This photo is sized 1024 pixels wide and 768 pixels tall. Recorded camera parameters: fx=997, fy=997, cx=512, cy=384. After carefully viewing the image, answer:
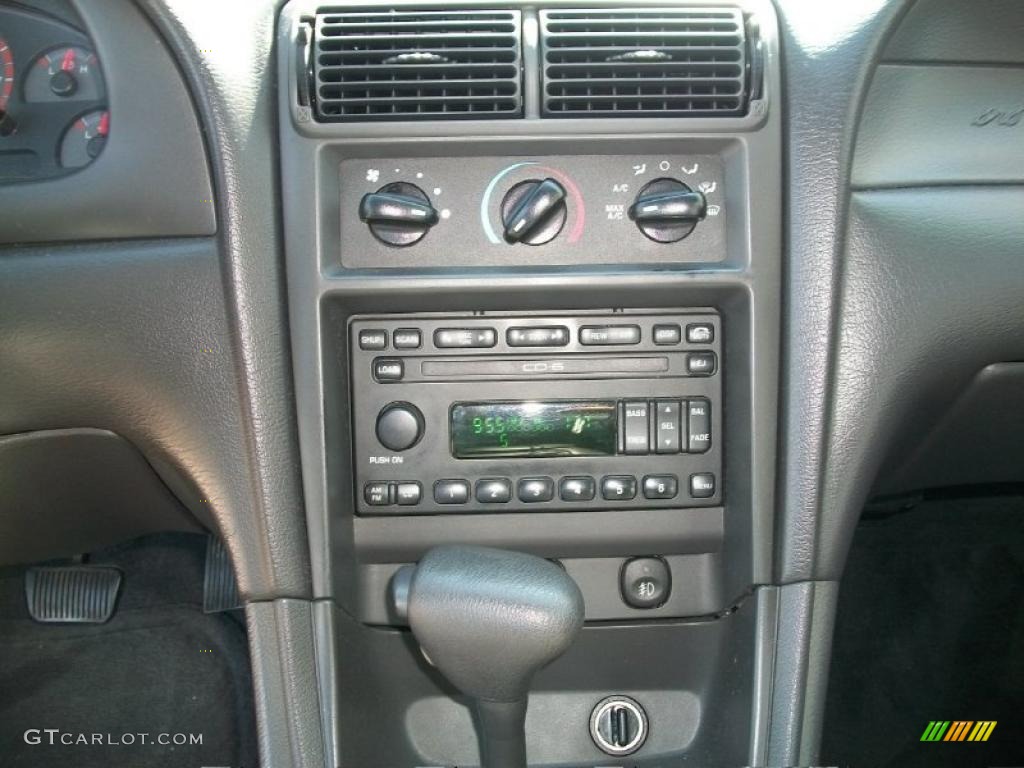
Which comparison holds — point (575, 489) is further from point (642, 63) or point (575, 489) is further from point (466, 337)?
point (642, 63)

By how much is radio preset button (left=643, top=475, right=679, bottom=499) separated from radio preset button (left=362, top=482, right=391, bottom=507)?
351 millimetres

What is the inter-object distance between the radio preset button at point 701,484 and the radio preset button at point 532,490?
20cm

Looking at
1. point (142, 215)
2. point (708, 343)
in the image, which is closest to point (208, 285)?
point (142, 215)

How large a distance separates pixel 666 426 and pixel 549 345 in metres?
0.20

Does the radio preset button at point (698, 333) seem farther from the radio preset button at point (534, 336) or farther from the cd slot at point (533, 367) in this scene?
the radio preset button at point (534, 336)

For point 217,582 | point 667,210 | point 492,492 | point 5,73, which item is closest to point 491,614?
point 492,492

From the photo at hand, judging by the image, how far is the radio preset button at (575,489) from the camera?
1359 millimetres

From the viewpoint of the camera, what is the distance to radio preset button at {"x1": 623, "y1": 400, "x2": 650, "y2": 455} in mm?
1356

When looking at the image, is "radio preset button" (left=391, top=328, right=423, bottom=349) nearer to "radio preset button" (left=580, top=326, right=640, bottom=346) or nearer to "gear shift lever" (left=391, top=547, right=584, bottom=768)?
"radio preset button" (left=580, top=326, right=640, bottom=346)

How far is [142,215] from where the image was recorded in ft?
4.14

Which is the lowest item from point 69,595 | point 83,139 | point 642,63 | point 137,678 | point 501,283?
point 137,678

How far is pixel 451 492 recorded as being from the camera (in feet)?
4.43

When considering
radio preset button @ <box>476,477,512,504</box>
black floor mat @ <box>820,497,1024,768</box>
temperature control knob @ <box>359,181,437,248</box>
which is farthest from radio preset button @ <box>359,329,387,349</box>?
black floor mat @ <box>820,497,1024,768</box>

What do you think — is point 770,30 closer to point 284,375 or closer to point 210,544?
point 284,375
